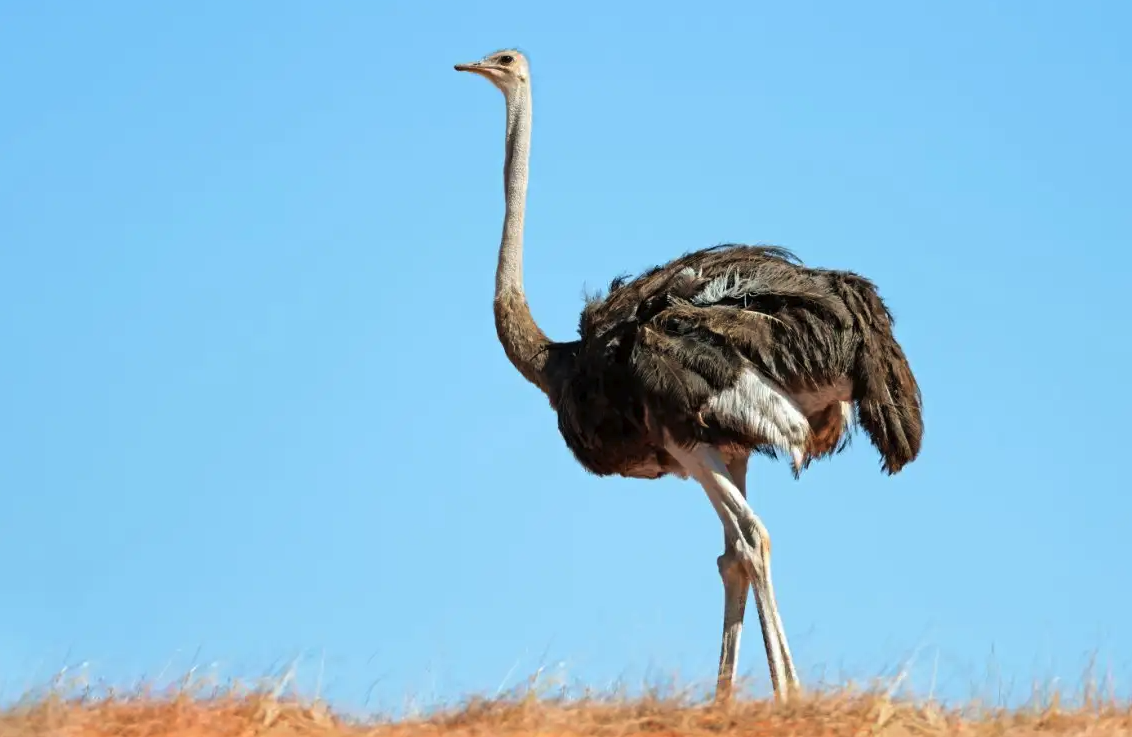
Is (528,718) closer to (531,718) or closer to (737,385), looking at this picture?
(531,718)

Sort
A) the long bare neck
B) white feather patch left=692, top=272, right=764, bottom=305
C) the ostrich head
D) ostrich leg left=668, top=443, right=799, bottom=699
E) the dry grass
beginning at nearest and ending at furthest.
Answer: the dry grass → ostrich leg left=668, top=443, right=799, bottom=699 → white feather patch left=692, top=272, right=764, bottom=305 → the long bare neck → the ostrich head

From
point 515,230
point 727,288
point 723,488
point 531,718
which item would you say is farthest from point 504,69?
point 531,718

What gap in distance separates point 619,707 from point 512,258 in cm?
340

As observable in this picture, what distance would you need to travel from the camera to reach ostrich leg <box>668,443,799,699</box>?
7969 millimetres

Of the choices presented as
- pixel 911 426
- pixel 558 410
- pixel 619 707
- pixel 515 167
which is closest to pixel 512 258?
pixel 515 167

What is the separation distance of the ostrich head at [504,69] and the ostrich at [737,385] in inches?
80.7

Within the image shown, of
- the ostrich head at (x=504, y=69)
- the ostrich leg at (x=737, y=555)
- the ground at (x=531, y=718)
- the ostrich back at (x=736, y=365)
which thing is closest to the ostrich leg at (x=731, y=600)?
the ostrich leg at (x=737, y=555)

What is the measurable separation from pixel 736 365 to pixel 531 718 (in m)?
2.03

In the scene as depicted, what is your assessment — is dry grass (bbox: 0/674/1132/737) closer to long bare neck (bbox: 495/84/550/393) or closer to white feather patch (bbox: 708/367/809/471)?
white feather patch (bbox: 708/367/809/471)

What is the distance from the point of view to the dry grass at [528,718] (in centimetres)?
675

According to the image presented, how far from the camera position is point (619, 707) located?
7.19 meters

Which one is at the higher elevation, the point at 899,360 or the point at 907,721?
the point at 899,360

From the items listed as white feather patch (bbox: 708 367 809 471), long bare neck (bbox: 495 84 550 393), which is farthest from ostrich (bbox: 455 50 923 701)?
long bare neck (bbox: 495 84 550 393)

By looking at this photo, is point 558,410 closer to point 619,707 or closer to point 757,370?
point 757,370
